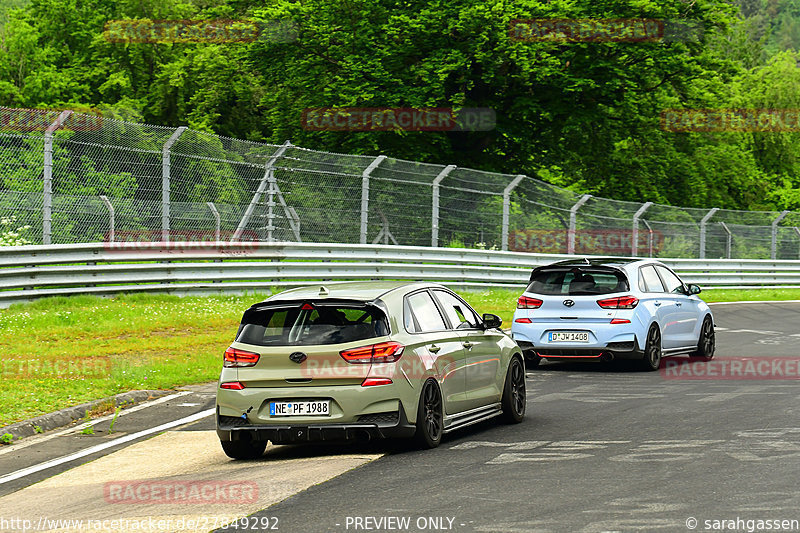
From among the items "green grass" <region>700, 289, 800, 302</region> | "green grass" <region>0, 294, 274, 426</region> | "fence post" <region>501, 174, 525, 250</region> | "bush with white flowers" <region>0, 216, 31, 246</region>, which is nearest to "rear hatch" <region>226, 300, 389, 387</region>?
"green grass" <region>0, 294, 274, 426</region>

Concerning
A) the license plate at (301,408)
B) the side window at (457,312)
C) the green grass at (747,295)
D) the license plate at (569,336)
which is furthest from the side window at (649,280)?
the green grass at (747,295)

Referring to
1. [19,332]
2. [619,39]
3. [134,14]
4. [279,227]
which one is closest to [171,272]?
[279,227]

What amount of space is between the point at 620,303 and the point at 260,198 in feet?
29.6

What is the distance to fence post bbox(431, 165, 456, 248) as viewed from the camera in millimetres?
25172

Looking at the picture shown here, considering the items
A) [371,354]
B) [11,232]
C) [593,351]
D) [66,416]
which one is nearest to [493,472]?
[371,354]

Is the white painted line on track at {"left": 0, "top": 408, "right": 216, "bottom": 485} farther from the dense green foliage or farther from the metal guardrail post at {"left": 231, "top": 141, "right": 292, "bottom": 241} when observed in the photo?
the dense green foliage

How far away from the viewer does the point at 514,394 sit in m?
10.9

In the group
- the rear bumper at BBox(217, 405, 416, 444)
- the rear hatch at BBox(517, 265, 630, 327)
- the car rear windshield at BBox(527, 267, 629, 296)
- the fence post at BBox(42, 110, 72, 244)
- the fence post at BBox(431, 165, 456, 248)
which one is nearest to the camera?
the rear bumper at BBox(217, 405, 416, 444)

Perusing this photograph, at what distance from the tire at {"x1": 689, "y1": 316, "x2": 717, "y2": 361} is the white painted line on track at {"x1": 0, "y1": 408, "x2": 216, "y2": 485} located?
8.20 metres

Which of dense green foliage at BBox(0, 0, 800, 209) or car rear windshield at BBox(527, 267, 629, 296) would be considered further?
dense green foliage at BBox(0, 0, 800, 209)

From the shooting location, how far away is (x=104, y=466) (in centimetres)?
900

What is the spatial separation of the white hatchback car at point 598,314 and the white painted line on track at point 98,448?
5433 millimetres

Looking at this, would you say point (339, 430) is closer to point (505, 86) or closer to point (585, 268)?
point (585, 268)

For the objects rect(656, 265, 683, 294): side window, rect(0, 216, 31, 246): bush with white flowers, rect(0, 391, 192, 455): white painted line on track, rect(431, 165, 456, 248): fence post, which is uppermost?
rect(431, 165, 456, 248): fence post
